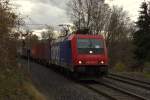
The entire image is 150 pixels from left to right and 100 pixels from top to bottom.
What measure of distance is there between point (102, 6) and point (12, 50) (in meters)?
51.3

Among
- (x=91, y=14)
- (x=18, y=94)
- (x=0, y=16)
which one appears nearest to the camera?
(x=18, y=94)

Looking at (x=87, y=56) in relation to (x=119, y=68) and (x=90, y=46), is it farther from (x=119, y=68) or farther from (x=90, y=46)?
(x=119, y=68)

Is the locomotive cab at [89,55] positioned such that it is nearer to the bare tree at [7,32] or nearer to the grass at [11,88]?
the bare tree at [7,32]

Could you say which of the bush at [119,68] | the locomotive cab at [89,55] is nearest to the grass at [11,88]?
the locomotive cab at [89,55]

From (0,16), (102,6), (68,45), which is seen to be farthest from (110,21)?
(0,16)

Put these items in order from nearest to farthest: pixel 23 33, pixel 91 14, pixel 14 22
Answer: pixel 14 22 < pixel 23 33 < pixel 91 14

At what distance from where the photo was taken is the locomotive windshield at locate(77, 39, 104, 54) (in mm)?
25484

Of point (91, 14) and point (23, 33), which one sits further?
point (91, 14)

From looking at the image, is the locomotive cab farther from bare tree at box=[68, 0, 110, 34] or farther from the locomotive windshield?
bare tree at box=[68, 0, 110, 34]

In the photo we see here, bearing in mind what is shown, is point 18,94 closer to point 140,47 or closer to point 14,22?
point 14,22

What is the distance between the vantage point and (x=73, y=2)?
71.3 meters

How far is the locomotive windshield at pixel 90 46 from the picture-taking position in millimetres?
25484

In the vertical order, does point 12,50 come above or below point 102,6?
below

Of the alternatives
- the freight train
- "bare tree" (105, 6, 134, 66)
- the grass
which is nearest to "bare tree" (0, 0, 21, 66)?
the grass
